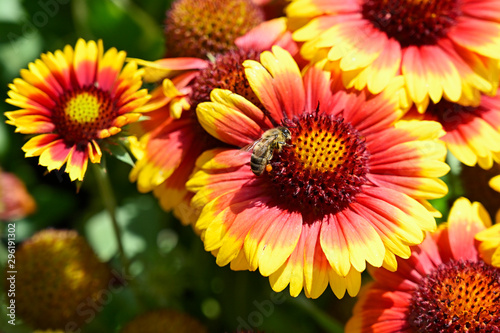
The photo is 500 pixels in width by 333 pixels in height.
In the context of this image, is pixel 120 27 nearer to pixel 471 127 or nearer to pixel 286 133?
pixel 286 133

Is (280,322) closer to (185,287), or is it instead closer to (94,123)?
(185,287)

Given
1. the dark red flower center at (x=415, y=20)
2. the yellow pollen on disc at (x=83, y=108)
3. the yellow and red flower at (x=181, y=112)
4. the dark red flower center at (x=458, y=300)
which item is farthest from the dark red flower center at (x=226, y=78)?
the dark red flower center at (x=458, y=300)

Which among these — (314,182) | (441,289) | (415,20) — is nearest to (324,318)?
(441,289)

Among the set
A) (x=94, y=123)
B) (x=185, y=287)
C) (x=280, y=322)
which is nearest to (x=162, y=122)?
(x=94, y=123)

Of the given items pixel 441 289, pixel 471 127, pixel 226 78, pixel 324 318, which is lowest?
pixel 324 318

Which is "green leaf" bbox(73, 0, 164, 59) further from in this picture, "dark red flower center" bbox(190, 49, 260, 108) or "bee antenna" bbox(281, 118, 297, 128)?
"bee antenna" bbox(281, 118, 297, 128)

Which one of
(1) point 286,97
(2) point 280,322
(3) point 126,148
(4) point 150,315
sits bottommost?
(2) point 280,322

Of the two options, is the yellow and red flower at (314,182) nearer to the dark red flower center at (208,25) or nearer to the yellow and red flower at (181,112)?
the yellow and red flower at (181,112)
